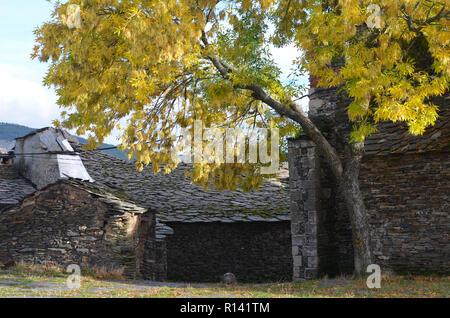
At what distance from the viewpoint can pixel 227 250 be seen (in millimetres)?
23031

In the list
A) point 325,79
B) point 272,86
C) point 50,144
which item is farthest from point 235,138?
point 50,144

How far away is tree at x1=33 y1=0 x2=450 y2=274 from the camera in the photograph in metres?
11.3

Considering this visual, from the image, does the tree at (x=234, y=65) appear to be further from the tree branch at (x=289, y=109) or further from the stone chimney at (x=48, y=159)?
the stone chimney at (x=48, y=159)

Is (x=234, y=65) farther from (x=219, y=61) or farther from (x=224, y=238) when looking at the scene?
(x=224, y=238)

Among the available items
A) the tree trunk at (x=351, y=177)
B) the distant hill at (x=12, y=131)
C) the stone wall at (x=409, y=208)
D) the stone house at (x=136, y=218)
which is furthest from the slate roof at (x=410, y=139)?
the distant hill at (x=12, y=131)

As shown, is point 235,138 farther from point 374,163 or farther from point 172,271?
point 172,271

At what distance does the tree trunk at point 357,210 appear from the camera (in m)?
13.9

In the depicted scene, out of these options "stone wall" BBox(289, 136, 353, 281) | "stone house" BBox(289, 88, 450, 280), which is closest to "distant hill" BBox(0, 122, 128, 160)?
"stone wall" BBox(289, 136, 353, 281)

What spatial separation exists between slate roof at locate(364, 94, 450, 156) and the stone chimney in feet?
43.2

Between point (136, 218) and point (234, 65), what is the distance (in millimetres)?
6671

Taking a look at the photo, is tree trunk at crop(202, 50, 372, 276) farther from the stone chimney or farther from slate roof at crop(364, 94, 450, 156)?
the stone chimney

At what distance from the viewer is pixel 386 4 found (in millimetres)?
10773

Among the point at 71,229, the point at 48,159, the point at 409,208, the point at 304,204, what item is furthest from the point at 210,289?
the point at 48,159

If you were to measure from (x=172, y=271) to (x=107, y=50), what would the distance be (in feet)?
42.1
